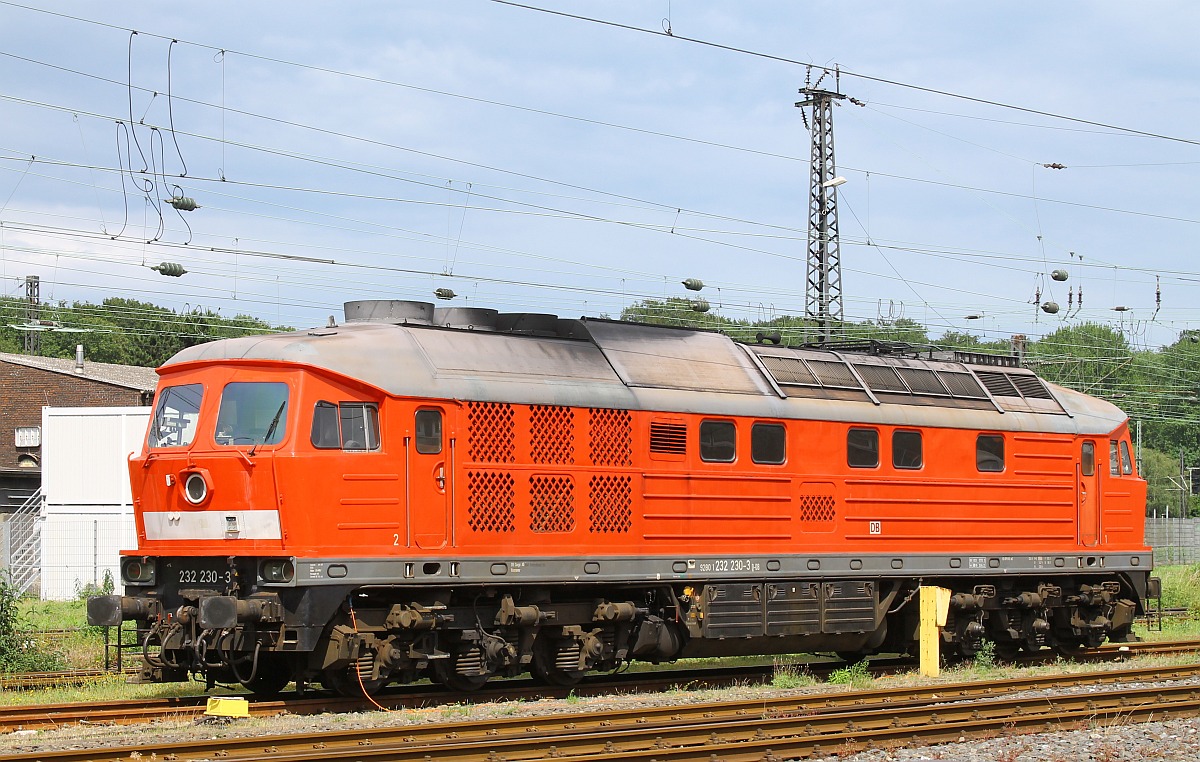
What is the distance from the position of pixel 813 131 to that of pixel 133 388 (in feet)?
96.1

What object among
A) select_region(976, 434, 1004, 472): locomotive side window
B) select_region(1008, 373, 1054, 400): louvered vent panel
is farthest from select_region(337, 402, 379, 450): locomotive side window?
select_region(1008, 373, 1054, 400): louvered vent panel

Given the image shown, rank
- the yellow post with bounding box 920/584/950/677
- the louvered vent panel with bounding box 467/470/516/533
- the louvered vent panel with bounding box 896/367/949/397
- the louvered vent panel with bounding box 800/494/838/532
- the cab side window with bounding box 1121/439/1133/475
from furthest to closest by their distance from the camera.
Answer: the cab side window with bounding box 1121/439/1133/475 → the louvered vent panel with bounding box 896/367/949/397 → the yellow post with bounding box 920/584/950/677 → the louvered vent panel with bounding box 800/494/838/532 → the louvered vent panel with bounding box 467/470/516/533

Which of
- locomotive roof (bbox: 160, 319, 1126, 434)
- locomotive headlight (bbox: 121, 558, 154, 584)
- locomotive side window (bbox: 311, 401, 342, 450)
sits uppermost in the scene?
locomotive roof (bbox: 160, 319, 1126, 434)

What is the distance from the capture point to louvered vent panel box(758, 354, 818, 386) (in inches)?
746

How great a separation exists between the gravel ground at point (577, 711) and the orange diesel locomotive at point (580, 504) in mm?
823

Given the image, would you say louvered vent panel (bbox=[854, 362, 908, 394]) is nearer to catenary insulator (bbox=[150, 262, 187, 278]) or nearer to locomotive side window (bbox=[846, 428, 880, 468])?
locomotive side window (bbox=[846, 428, 880, 468])

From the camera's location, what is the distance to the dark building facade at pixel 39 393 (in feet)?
169

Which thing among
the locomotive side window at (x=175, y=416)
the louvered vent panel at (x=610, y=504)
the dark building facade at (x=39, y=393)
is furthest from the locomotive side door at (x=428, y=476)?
the dark building facade at (x=39, y=393)

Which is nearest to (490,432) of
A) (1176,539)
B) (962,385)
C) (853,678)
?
(853,678)

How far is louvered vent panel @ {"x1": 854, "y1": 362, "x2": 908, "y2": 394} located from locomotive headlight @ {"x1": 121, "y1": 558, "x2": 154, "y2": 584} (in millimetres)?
10594

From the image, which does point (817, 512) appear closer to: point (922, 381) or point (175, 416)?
point (922, 381)

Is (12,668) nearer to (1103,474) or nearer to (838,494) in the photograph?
(838,494)

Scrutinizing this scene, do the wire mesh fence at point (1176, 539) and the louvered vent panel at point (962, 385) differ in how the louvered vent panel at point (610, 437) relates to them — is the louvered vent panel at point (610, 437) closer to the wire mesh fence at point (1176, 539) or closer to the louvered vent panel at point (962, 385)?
the louvered vent panel at point (962, 385)

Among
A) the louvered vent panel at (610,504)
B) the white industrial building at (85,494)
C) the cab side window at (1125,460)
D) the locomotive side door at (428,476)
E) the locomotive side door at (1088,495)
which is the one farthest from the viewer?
the white industrial building at (85,494)
